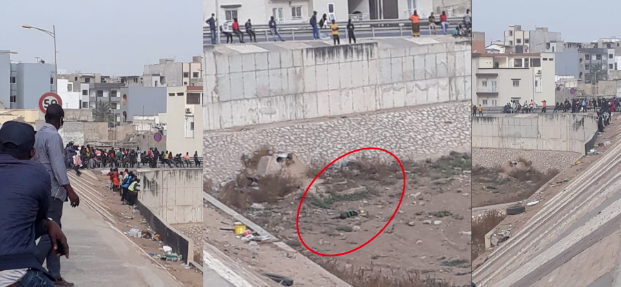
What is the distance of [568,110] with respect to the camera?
39781 millimetres

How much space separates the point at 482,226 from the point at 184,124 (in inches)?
697

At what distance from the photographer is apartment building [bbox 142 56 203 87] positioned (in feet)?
207

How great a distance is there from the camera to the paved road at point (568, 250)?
382 inches

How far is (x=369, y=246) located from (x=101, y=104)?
166 feet

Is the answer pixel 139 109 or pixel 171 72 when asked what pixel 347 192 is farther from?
pixel 171 72

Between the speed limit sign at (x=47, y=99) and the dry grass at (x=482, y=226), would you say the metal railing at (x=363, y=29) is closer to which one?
the speed limit sign at (x=47, y=99)

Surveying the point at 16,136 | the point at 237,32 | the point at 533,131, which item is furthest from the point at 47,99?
the point at 533,131

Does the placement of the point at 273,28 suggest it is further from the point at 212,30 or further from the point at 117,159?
the point at 117,159

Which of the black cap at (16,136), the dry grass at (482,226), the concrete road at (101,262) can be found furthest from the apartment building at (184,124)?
the black cap at (16,136)

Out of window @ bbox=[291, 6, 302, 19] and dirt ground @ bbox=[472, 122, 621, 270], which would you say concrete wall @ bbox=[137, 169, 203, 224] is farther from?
window @ bbox=[291, 6, 302, 19]

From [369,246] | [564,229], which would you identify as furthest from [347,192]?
[564,229]

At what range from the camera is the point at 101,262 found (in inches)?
287

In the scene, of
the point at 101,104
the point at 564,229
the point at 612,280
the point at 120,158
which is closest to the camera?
Result: the point at 612,280

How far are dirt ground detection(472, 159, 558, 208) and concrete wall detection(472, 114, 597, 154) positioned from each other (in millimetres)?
1060
